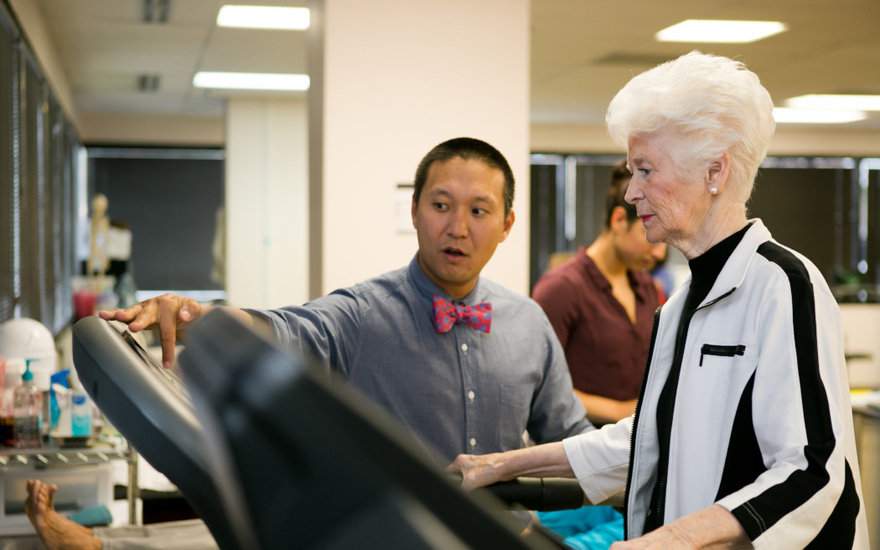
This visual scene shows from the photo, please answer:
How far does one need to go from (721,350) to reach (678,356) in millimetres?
98

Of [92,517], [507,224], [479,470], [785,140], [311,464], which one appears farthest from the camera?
[785,140]

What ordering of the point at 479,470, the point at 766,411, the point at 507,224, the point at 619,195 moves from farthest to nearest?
the point at 619,195, the point at 507,224, the point at 479,470, the point at 766,411

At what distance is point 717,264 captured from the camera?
1318 millimetres

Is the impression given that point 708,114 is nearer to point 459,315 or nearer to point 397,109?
point 459,315

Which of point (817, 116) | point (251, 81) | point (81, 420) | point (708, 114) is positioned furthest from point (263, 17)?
point (817, 116)

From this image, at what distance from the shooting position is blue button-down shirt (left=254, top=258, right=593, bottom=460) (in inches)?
71.3

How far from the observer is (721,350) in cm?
123

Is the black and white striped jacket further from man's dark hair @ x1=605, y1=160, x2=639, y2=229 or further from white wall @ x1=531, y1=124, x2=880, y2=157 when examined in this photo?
white wall @ x1=531, y1=124, x2=880, y2=157

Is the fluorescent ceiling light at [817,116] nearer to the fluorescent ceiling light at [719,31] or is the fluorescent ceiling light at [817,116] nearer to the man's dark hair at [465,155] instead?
the fluorescent ceiling light at [719,31]

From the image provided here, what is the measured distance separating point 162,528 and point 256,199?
7529mm

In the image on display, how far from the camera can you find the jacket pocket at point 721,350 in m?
1.21

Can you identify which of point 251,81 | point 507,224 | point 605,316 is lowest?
point 605,316

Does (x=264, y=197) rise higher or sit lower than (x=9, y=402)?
higher

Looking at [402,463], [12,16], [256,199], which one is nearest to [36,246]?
[12,16]
